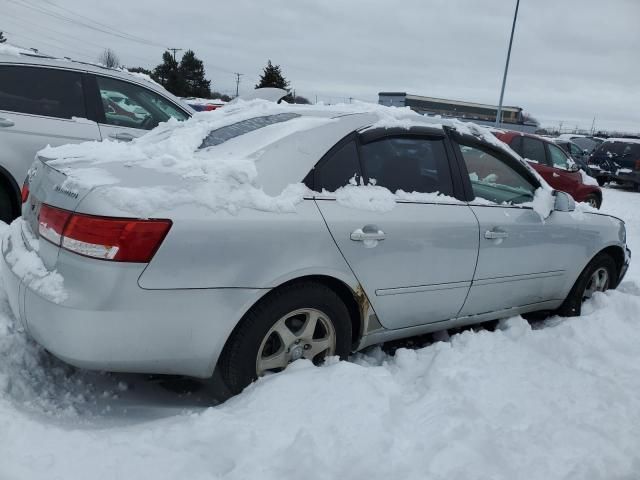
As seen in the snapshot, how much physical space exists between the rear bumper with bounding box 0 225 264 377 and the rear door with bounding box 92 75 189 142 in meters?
2.93

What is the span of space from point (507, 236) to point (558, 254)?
0.71 m

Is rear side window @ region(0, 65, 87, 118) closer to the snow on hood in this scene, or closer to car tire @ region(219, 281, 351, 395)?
the snow on hood

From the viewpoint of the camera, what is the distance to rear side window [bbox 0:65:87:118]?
15.9ft

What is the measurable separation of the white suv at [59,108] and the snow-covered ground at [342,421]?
5.96ft

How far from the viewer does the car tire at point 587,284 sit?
4613 millimetres

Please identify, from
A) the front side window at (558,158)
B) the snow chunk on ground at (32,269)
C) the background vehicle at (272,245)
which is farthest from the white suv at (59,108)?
the front side window at (558,158)

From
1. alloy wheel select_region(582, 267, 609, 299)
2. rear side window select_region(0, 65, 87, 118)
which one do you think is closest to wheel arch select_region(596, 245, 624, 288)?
alloy wheel select_region(582, 267, 609, 299)

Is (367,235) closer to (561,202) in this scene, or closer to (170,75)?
(561,202)

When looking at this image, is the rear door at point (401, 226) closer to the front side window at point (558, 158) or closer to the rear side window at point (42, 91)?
the rear side window at point (42, 91)

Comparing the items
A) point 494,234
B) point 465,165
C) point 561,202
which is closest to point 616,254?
point 561,202

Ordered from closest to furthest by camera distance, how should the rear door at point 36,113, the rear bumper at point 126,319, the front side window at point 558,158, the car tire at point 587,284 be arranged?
the rear bumper at point 126,319 → the car tire at point 587,284 → the rear door at point 36,113 → the front side window at point 558,158

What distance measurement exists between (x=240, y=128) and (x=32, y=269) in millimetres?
1408

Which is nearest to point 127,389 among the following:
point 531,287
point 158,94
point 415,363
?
point 415,363

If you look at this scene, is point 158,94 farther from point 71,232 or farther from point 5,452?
point 5,452
